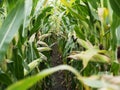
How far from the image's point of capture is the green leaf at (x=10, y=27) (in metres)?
0.90

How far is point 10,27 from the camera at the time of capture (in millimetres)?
914

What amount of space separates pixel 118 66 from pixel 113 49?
0.07 meters

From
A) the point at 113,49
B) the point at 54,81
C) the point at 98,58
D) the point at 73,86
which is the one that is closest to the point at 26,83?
the point at 98,58

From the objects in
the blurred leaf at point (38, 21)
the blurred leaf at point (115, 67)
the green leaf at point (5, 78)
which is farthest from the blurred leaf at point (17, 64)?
the blurred leaf at point (38, 21)

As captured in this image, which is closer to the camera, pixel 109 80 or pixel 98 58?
pixel 109 80

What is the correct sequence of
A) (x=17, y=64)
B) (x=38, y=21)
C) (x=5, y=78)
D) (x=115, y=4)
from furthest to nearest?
(x=38, y=21)
(x=17, y=64)
(x=5, y=78)
(x=115, y=4)

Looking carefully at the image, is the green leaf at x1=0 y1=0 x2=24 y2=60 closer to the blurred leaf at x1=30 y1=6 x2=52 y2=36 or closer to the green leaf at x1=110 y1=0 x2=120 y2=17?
the green leaf at x1=110 y1=0 x2=120 y2=17

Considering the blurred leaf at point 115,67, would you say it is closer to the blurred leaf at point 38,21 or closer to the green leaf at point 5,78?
the green leaf at point 5,78

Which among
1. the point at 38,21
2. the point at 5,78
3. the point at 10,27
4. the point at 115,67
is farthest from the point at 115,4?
the point at 38,21

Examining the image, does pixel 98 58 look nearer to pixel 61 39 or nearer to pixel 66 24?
pixel 66 24

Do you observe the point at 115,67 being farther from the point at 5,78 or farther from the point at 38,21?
the point at 38,21

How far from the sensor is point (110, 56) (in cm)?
94

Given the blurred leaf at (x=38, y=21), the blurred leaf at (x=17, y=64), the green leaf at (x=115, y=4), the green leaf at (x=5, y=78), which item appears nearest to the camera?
the green leaf at (x=115, y=4)

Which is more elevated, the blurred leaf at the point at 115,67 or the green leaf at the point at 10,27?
the green leaf at the point at 10,27
